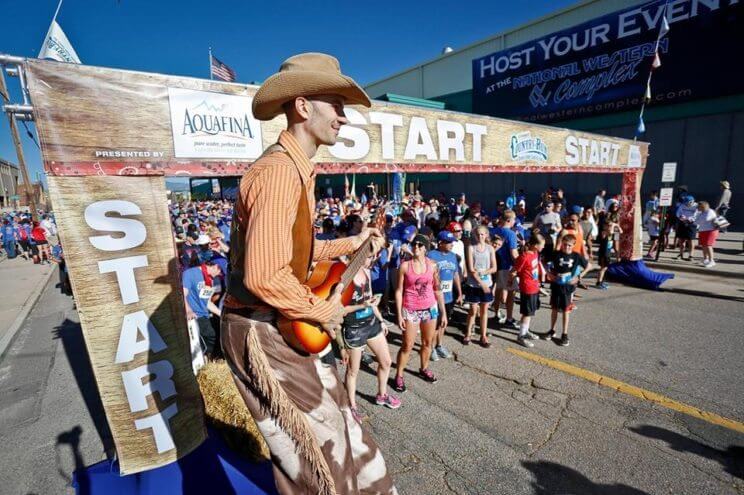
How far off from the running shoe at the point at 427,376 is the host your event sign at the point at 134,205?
2.52 meters

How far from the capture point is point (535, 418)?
3586 mm

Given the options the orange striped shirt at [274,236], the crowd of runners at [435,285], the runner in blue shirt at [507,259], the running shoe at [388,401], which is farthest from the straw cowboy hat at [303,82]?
the runner in blue shirt at [507,259]

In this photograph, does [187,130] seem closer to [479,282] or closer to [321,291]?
[321,291]

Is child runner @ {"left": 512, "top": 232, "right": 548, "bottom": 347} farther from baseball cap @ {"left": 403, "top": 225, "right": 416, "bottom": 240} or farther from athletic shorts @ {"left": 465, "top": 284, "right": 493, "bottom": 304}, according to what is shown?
baseball cap @ {"left": 403, "top": 225, "right": 416, "bottom": 240}

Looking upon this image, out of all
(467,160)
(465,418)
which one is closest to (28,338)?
(465,418)

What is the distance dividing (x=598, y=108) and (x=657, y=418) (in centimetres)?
1927

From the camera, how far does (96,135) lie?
248 cm

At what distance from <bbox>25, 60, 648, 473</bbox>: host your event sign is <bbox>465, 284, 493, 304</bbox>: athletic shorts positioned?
12.1 feet

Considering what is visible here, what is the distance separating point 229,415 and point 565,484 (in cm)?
295

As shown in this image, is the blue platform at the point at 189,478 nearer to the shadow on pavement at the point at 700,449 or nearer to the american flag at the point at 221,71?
the shadow on pavement at the point at 700,449

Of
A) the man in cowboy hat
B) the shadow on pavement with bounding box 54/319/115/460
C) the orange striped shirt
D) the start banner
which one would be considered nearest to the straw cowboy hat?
the man in cowboy hat

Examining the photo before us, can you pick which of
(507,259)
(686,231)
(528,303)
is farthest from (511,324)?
(686,231)

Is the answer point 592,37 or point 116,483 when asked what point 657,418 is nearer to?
point 116,483

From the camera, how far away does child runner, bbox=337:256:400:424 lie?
3.67 m
